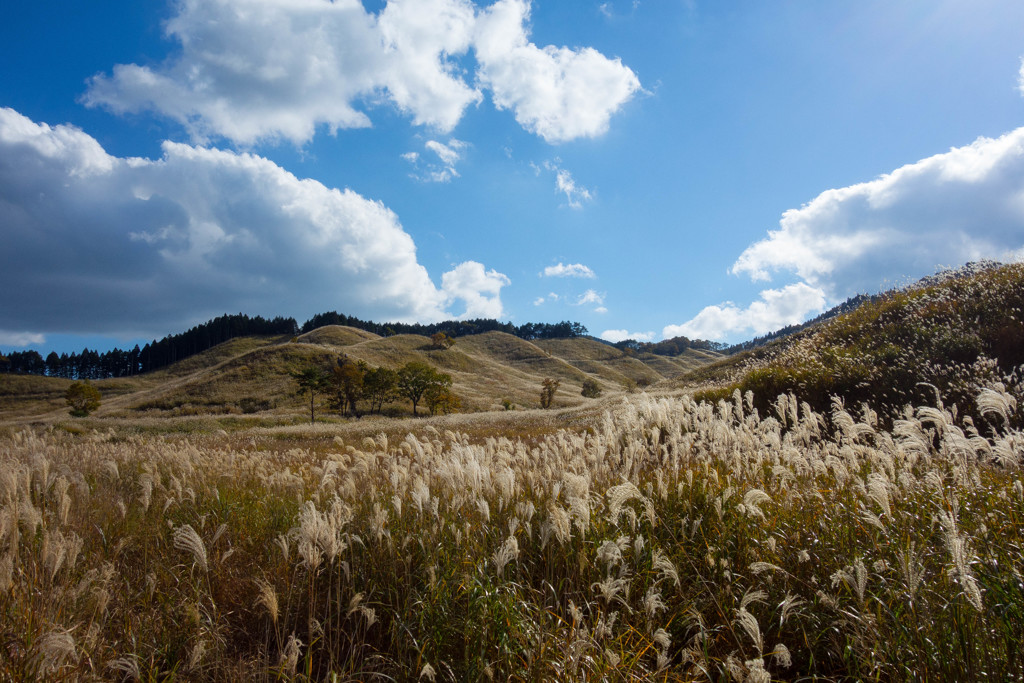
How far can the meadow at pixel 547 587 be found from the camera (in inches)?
101

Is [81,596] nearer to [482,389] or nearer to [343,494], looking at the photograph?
[343,494]

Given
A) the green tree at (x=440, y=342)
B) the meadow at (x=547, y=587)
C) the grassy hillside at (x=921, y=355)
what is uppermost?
the green tree at (x=440, y=342)

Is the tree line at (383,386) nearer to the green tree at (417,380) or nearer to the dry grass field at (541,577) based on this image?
the green tree at (417,380)

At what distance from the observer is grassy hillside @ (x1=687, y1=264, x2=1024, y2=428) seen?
10.5m

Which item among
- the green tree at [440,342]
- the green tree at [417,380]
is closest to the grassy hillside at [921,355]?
the green tree at [417,380]

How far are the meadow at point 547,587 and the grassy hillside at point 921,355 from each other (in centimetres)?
721

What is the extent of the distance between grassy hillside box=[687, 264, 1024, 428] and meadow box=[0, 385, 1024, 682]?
7214 mm

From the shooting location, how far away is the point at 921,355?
12.1 metres

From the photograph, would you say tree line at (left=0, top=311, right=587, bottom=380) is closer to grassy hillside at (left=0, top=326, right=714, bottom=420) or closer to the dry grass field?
grassy hillside at (left=0, top=326, right=714, bottom=420)

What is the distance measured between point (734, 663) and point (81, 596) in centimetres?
428

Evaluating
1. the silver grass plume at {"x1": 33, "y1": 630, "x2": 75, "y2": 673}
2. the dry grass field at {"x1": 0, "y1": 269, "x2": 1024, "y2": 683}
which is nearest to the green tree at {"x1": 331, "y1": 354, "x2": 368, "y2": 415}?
the dry grass field at {"x1": 0, "y1": 269, "x2": 1024, "y2": 683}

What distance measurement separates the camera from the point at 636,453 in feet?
18.5

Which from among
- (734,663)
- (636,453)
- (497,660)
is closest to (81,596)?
(497,660)

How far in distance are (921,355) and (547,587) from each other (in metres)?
13.5
